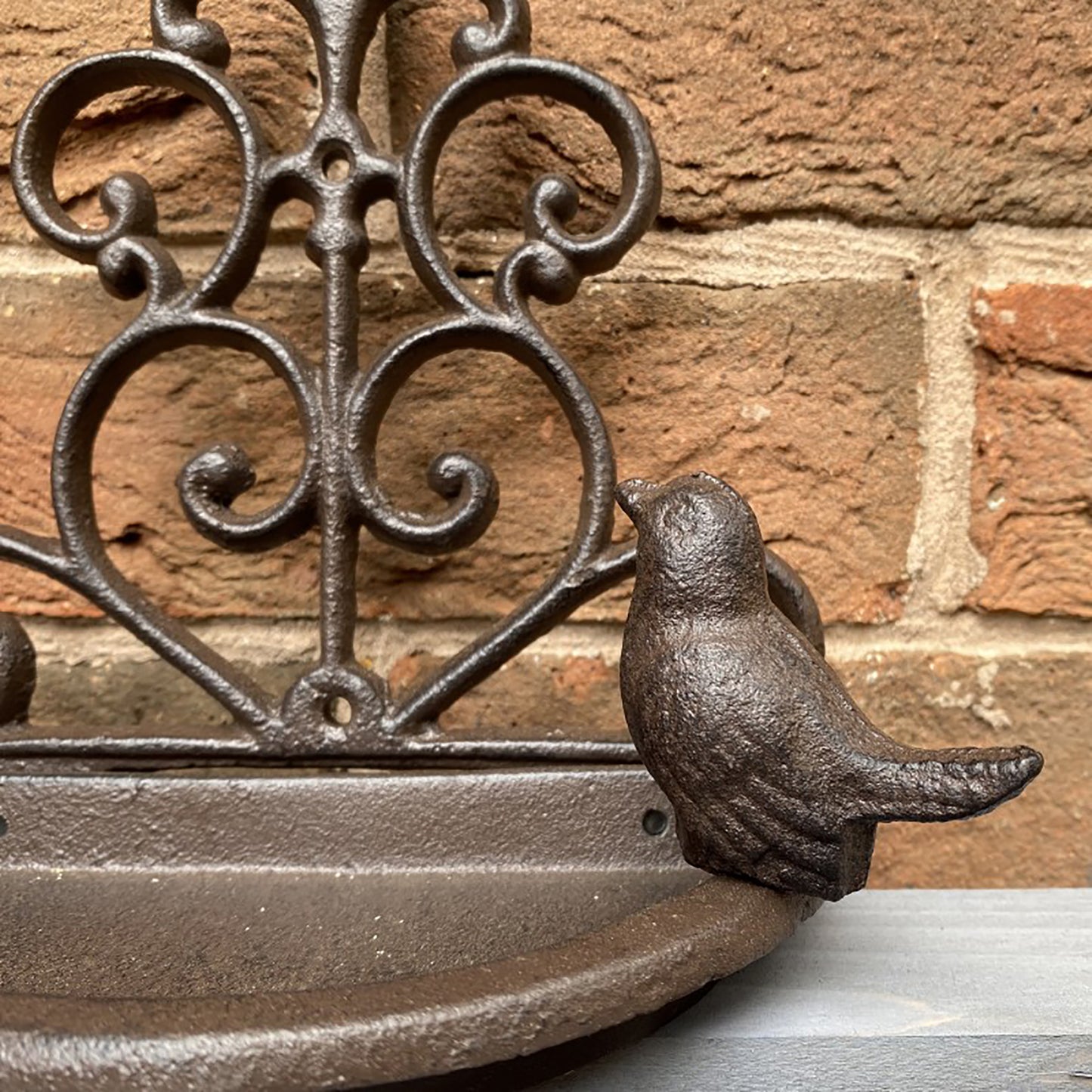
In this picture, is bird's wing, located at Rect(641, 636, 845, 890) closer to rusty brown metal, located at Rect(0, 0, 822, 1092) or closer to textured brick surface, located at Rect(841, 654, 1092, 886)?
rusty brown metal, located at Rect(0, 0, 822, 1092)

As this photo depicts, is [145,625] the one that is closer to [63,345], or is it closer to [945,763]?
[63,345]

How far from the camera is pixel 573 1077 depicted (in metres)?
0.40

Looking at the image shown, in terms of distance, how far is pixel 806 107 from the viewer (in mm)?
613

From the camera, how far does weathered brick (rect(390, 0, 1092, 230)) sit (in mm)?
608

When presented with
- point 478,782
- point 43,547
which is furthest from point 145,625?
point 478,782

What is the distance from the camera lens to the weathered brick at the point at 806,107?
0.61 meters

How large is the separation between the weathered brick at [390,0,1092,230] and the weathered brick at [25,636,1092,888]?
0.23m

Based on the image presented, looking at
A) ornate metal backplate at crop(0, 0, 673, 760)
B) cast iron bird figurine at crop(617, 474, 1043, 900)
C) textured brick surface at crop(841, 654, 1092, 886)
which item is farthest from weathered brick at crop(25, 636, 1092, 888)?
cast iron bird figurine at crop(617, 474, 1043, 900)

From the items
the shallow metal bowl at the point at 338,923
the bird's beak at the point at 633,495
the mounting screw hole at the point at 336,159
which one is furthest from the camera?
the mounting screw hole at the point at 336,159

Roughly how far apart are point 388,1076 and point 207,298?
0.36m

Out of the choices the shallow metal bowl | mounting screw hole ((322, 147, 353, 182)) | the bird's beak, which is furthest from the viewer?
mounting screw hole ((322, 147, 353, 182))

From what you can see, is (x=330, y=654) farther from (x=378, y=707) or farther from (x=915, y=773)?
(x=915, y=773)

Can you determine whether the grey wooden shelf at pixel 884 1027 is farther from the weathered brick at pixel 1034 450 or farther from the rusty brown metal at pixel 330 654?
the weathered brick at pixel 1034 450

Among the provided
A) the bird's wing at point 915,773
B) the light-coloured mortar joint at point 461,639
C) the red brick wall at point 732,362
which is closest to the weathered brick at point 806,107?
the red brick wall at point 732,362
